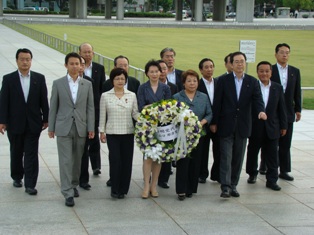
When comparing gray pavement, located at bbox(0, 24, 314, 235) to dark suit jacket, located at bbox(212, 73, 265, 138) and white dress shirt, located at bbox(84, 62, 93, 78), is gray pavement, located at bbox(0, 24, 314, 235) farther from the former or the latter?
white dress shirt, located at bbox(84, 62, 93, 78)

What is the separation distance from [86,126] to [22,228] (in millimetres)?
1795

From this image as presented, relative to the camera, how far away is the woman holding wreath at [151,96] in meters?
8.41

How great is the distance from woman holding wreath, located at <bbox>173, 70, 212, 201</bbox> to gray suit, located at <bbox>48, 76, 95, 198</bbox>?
1.33 metres

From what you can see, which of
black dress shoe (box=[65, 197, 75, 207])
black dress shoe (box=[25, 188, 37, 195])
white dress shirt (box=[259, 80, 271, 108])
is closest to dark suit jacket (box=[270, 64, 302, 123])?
white dress shirt (box=[259, 80, 271, 108])

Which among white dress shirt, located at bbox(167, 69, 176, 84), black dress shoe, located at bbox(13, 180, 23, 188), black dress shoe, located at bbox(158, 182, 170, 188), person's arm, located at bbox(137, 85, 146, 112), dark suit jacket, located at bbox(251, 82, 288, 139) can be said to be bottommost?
black dress shoe, located at bbox(158, 182, 170, 188)

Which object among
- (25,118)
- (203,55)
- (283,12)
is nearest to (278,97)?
(25,118)

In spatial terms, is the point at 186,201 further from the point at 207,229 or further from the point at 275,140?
the point at 275,140

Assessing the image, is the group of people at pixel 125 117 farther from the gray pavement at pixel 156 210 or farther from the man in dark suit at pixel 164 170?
the gray pavement at pixel 156 210

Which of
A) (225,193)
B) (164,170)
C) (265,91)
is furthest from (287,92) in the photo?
(164,170)

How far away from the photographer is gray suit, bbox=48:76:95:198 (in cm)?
803

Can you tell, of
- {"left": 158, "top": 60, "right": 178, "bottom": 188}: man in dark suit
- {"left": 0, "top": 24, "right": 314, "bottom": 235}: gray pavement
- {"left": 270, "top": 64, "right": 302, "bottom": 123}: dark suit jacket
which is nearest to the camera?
{"left": 0, "top": 24, "right": 314, "bottom": 235}: gray pavement

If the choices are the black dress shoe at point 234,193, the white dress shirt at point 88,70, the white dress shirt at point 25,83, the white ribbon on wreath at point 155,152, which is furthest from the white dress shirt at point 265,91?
the white dress shirt at point 25,83

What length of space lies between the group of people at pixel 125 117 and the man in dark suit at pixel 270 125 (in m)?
0.01

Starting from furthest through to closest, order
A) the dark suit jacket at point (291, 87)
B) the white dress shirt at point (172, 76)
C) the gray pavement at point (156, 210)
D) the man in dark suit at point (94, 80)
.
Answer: the white dress shirt at point (172, 76), the dark suit jacket at point (291, 87), the man in dark suit at point (94, 80), the gray pavement at point (156, 210)
